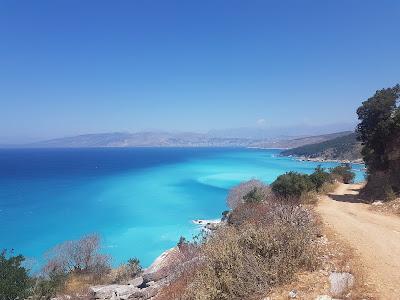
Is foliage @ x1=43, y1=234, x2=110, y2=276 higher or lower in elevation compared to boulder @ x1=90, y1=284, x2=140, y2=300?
lower

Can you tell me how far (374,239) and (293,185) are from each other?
1552cm

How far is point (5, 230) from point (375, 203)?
174ft

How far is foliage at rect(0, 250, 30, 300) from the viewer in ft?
55.2

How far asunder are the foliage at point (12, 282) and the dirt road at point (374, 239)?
574 inches

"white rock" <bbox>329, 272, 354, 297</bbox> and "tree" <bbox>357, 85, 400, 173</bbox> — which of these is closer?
"white rock" <bbox>329, 272, 354, 297</bbox>

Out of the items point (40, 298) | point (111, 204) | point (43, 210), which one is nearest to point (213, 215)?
point (111, 204)

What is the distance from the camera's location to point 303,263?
7664 millimetres

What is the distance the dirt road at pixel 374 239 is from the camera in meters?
6.96

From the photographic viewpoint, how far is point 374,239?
10320 mm

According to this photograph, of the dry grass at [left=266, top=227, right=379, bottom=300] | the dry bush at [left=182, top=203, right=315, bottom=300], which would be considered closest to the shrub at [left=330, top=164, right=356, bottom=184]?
the dry grass at [left=266, top=227, right=379, bottom=300]

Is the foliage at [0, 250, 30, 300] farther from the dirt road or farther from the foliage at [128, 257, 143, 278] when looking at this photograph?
the dirt road

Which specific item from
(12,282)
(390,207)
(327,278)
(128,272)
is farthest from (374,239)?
(128,272)

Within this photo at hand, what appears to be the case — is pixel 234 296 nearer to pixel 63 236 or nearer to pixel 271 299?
pixel 271 299

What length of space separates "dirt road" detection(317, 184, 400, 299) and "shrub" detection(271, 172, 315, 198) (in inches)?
278
